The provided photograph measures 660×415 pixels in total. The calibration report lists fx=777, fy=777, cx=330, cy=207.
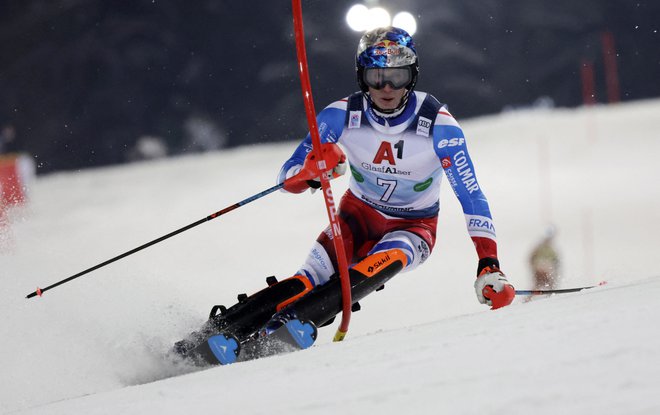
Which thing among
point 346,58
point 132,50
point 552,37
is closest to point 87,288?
point 346,58

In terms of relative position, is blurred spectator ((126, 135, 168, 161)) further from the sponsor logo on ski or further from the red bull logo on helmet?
the sponsor logo on ski

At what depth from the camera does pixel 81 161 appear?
10.4 meters

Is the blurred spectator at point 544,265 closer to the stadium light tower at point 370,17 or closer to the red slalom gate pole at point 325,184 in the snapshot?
the red slalom gate pole at point 325,184

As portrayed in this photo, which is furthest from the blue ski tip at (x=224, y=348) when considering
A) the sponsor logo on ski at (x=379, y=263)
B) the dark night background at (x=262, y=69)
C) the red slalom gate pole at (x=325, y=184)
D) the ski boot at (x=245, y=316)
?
the dark night background at (x=262, y=69)

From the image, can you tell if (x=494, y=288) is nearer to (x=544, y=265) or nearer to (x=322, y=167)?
(x=322, y=167)

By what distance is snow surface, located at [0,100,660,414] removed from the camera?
171cm

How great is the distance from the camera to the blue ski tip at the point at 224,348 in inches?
105

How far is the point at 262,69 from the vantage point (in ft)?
33.6

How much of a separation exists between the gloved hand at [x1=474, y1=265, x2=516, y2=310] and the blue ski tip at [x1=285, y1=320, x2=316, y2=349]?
664 mm

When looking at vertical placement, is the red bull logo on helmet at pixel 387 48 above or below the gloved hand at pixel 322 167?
above

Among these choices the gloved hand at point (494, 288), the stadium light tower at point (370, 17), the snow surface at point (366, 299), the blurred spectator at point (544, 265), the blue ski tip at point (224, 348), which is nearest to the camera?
the snow surface at point (366, 299)

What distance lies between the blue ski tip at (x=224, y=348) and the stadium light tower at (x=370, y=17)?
303 inches

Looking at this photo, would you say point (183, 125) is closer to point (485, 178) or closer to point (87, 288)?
point (485, 178)

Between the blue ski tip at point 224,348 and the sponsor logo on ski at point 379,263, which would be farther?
the sponsor logo on ski at point 379,263
